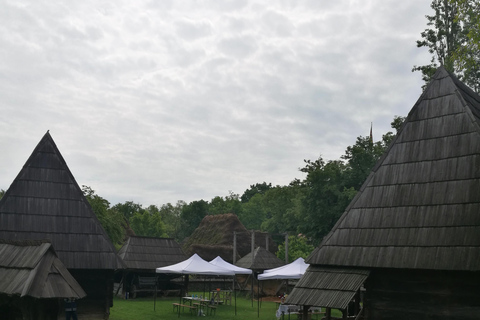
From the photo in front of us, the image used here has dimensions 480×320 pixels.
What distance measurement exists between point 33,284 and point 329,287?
7.29 meters

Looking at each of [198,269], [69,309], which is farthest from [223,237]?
[69,309]

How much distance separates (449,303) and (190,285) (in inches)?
1089

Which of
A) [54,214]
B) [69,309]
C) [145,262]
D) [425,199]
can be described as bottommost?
[69,309]

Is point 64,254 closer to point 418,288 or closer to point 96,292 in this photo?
point 96,292

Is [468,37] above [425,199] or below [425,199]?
above

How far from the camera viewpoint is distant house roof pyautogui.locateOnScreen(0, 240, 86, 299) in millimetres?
13133

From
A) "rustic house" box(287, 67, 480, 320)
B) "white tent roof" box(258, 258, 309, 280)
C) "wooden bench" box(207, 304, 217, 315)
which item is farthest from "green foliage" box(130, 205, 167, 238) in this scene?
"rustic house" box(287, 67, 480, 320)

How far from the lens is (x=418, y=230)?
11.5m

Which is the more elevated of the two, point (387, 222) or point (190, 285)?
point (387, 222)

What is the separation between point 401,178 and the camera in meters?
12.7

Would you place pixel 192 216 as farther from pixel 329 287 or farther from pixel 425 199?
pixel 425 199

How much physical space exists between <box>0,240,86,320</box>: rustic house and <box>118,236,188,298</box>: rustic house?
47.3 ft

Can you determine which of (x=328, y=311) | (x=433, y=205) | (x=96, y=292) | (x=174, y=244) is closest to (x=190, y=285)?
(x=174, y=244)

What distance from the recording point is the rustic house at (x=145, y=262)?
29.5m
